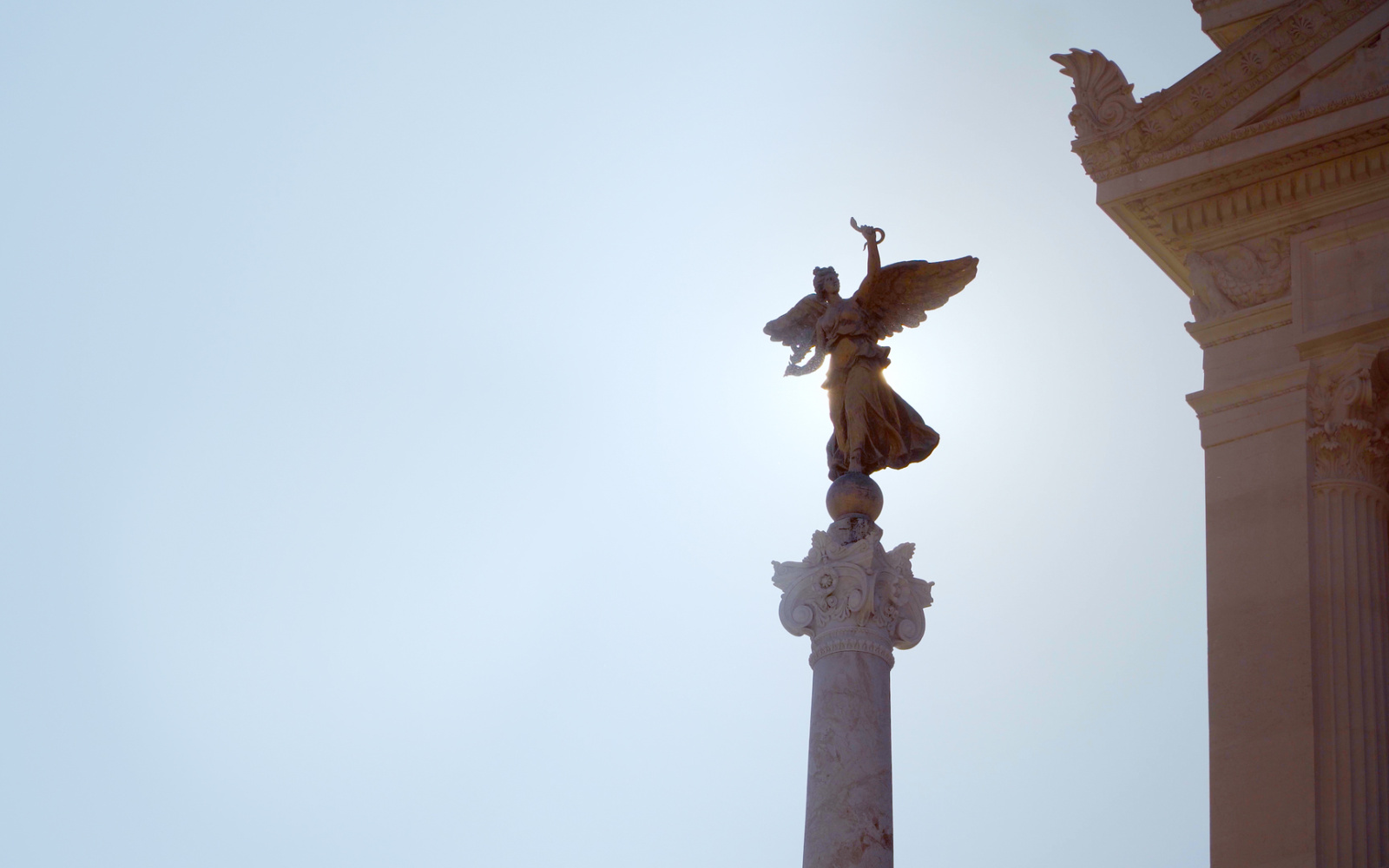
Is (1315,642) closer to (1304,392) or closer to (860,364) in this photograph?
(1304,392)

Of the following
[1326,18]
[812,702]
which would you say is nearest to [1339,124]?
[1326,18]

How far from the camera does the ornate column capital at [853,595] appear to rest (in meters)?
13.7

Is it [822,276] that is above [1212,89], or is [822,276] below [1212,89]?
below

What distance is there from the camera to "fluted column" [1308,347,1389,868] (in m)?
16.4

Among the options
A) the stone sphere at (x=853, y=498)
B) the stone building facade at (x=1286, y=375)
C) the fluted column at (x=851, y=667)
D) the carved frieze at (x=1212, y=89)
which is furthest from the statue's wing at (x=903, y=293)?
the carved frieze at (x=1212, y=89)

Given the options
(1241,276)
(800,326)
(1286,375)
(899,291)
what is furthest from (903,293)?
(1241,276)

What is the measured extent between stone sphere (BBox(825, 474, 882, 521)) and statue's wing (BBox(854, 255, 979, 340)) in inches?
57.8

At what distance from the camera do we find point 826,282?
1564 centimetres

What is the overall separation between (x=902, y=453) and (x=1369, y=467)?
6.19 metres

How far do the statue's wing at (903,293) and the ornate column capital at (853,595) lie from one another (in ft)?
6.58

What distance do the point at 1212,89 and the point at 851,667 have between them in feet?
32.3

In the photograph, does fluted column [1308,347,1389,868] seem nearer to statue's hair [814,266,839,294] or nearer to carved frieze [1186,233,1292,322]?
carved frieze [1186,233,1292,322]

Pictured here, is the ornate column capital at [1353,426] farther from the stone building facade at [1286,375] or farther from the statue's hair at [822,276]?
the statue's hair at [822,276]

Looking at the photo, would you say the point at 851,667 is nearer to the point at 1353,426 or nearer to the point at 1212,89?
the point at 1353,426
